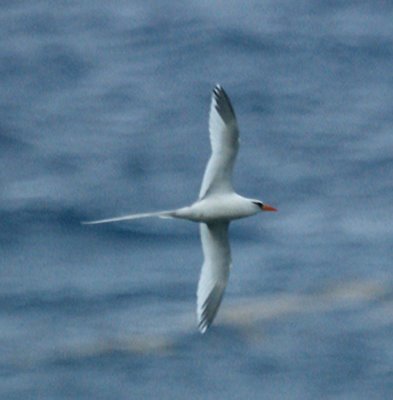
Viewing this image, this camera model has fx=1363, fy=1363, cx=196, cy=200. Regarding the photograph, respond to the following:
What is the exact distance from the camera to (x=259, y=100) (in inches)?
1517

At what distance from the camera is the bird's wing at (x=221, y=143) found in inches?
672

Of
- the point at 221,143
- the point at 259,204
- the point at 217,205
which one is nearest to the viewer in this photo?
the point at 221,143

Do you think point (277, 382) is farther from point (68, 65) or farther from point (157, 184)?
point (68, 65)

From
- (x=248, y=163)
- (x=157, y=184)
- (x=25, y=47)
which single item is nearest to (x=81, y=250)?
(x=157, y=184)

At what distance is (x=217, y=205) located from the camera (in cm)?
1738

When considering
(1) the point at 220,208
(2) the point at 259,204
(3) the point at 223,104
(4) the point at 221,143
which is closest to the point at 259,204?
(2) the point at 259,204

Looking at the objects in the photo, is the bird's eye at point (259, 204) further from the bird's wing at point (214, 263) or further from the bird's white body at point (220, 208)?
the bird's wing at point (214, 263)

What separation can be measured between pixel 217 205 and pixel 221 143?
2.63 ft

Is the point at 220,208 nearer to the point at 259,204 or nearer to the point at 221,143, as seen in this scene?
the point at 259,204

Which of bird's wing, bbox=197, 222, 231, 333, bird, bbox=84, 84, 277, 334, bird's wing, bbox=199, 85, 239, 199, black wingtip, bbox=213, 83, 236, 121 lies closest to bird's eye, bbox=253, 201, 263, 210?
bird, bbox=84, 84, 277, 334

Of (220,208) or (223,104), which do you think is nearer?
(223,104)

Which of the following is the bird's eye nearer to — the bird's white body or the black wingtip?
the bird's white body

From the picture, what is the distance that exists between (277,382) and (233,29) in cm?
1728

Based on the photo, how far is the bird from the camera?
17109 mm
